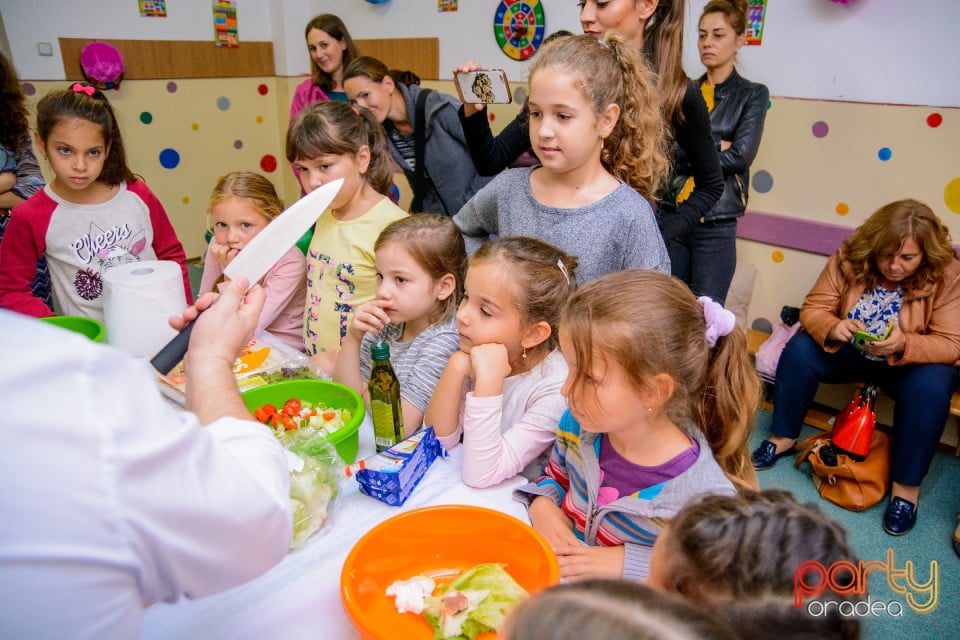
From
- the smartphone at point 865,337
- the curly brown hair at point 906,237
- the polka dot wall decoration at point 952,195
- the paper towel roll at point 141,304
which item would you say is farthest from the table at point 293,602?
the polka dot wall decoration at point 952,195

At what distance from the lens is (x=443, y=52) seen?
429 centimetres

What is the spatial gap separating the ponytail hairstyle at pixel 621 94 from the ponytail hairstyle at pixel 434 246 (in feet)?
1.53

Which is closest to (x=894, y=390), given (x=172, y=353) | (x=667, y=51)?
(x=667, y=51)

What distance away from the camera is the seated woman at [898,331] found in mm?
2422

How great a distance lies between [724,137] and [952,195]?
98cm

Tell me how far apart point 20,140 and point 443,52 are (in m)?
2.70

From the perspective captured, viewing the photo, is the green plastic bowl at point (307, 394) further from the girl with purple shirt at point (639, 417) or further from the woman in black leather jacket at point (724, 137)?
the woman in black leather jacket at point (724, 137)

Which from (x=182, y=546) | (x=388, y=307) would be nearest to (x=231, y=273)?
(x=182, y=546)

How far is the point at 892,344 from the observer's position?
96.7 inches

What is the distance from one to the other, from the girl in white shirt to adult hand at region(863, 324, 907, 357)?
1.70m

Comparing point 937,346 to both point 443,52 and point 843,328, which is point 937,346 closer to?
point 843,328

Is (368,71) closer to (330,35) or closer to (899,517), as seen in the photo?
(330,35)

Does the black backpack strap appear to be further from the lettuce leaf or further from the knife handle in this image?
the lettuce leaf

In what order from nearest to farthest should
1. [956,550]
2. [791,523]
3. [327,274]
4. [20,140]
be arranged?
[791,523] → [327,274] → [956,550] → [20,140]
